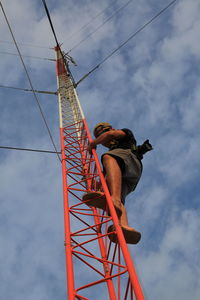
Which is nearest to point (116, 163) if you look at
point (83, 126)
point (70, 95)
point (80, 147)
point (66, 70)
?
point (80, 147)

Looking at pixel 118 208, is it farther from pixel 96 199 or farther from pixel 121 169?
pixel 121 169

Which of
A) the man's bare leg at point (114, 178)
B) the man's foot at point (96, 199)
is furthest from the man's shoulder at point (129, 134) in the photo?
the man's foot at point (96, 199)

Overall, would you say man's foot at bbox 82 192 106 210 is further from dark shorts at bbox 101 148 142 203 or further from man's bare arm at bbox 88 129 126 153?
man's bare arm at bbox 88 129 126 153

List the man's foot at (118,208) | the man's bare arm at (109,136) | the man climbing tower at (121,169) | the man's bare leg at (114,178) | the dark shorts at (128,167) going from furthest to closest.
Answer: the man's bare arm at (109,136)
the dark shorts at (128,167)
the man's bare leg at (114,178)
the man climbing tower at (121,169)
the man's foot at (118,208)

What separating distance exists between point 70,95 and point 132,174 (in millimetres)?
9433

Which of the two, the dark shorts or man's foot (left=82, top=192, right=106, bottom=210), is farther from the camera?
the dark shorts

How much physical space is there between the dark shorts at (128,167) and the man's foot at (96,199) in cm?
60

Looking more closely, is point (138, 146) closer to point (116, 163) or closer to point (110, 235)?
point (116, 163)

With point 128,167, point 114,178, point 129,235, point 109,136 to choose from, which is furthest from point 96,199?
point 109,136

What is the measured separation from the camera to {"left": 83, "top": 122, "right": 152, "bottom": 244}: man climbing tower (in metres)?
6.93

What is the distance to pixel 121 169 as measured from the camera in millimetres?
7605

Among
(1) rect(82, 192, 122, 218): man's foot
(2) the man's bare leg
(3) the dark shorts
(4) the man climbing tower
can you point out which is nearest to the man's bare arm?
(4) the man climbing tower

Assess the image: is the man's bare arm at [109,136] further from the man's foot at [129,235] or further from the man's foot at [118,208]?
the man's foot at [129,235]

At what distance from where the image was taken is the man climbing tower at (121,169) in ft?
22.7
